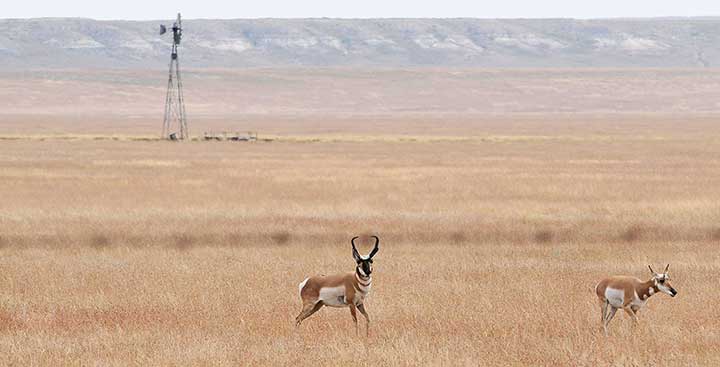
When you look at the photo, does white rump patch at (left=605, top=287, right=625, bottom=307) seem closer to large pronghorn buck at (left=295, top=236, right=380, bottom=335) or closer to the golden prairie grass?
the golden prairie grass

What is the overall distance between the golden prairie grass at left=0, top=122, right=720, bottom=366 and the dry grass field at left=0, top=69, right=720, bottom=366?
0.18 ft

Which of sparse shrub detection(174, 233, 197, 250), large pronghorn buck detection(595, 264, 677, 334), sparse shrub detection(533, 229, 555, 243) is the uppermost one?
large pronghorn buck detection(595, 264, 677, 334)

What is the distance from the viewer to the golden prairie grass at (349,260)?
1391 centimetres

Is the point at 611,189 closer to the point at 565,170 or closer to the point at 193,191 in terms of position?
the point at 565,170

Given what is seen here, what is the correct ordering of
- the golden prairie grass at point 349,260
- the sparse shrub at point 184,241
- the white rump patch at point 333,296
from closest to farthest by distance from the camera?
the white rump patch at point 333,296, the golden prairie grass at point 349,260, the sparse shrub at point 184,241

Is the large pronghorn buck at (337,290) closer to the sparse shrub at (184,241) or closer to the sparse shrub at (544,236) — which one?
the sparse shrub at (184,241)

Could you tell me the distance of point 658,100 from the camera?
183125mm

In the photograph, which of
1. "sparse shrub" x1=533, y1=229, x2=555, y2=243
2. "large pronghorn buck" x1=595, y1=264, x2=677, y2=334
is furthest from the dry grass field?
"large pronghorn buck" x1=595, y1=264, x2=677, y2=334

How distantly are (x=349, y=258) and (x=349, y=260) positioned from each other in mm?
375

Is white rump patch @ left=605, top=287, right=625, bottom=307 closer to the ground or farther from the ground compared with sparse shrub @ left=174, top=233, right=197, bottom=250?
farther from the ground

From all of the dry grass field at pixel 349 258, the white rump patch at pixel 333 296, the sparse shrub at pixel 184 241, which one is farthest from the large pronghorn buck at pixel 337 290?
the sparse shrub at pixel 184 241

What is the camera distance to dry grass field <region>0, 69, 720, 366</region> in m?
13.9

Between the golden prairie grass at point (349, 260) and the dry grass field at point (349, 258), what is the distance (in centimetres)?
6

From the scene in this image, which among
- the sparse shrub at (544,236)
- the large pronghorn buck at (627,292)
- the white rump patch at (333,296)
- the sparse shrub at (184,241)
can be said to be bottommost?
the sparse shrub at (184,241)
